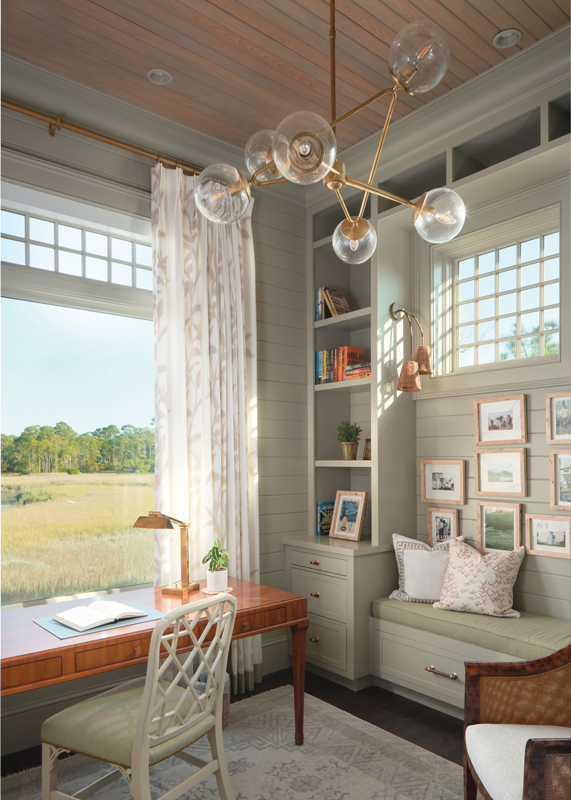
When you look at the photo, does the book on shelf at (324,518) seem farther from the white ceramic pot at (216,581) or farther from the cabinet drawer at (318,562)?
the white ceramic pot at (216,581)

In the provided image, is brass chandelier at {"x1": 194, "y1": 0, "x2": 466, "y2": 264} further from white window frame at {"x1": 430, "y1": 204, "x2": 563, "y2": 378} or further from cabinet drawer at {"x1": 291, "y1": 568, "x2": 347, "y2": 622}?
cabinet drawer at {"x1": 291, "y1": 568, "x2": 347, "y2": 622}

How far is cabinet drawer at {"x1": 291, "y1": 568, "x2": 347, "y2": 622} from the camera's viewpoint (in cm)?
310

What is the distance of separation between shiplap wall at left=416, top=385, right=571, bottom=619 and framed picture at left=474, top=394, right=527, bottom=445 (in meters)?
0.04

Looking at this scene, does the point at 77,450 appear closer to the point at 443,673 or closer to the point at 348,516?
the point at 348,516

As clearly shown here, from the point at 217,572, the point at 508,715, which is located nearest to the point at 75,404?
the point at 217,572

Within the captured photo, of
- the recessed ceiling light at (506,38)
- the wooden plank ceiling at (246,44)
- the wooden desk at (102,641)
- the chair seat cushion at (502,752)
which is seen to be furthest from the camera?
the recessed ceiling light at (506,38)

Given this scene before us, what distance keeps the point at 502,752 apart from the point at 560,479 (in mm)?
1386

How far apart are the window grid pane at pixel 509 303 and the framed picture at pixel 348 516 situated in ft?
3.34

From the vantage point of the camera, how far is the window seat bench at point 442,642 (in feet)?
8.00

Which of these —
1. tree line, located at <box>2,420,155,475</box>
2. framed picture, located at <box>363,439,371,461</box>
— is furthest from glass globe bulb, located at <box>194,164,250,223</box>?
framed picture, located at <box>363,439,371,461</box>

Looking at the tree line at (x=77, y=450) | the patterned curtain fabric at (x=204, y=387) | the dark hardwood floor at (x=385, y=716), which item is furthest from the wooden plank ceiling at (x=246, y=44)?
the dark hardwood floor at (x=385, y=716)

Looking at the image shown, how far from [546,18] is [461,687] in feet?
9.77

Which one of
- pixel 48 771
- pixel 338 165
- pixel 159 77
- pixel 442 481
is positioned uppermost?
Answer: pixel 159 77

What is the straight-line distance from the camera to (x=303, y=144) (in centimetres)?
125
